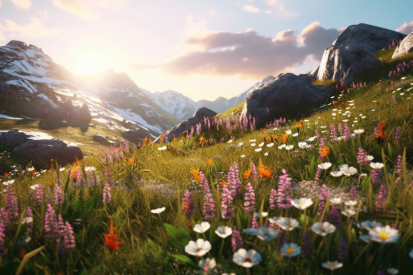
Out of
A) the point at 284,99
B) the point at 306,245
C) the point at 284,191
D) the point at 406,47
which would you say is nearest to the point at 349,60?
the point at 406,47

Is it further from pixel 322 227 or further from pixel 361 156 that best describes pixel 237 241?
pixel 361 156

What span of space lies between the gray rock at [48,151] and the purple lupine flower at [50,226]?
67.7 feet

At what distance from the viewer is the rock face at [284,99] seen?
1031cm

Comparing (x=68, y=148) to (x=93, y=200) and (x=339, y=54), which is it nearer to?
(x=93, y=200)

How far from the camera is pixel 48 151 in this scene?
1994 centimetres

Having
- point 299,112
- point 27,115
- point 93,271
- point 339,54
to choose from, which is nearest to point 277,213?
point 93,271

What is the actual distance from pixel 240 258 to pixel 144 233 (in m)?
1.07

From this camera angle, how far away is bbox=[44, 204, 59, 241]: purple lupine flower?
1.69 meters

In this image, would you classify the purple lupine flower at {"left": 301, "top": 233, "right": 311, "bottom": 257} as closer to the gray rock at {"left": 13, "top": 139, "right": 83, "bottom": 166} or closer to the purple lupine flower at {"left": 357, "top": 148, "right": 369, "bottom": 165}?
the purple lupine flower at {"left": 357, "top": 148, "right": 369, "bottom": 165}

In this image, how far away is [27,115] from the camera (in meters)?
124

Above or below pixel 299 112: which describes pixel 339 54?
above

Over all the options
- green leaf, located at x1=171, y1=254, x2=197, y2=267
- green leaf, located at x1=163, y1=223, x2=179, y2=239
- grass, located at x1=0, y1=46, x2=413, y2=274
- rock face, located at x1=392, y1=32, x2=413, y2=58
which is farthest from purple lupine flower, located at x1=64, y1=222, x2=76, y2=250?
rock face, located at x1=392, y1=32, x2=413, y2=58

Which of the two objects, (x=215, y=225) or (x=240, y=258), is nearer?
(x=240, y=258)

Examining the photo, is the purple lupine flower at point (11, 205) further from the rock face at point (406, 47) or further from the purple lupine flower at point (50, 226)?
the rock face at point (406, 47)
